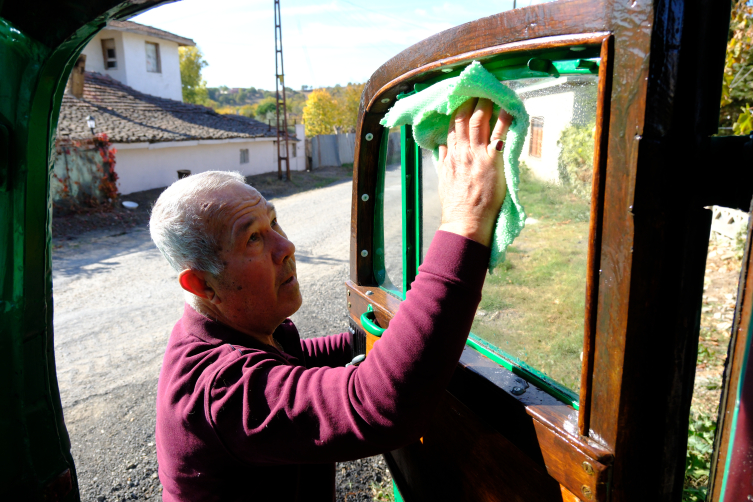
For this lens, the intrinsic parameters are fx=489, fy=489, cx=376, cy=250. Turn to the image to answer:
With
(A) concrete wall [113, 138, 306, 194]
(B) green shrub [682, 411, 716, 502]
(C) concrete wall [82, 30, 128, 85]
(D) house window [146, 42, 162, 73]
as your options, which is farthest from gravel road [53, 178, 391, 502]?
(D) house window [146, 42, 162, 73]

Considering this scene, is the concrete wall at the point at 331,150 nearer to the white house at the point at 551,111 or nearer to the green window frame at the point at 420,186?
the green window frame at the point at 420,186

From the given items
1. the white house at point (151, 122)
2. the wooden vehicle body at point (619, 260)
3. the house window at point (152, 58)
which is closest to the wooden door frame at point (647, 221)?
the wooden vehicle body at point (619, 260)

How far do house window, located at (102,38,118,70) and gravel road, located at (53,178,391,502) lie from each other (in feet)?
49.1

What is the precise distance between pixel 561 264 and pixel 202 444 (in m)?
1.05

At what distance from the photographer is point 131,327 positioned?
573cm

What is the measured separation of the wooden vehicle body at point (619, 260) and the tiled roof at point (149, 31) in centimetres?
2363

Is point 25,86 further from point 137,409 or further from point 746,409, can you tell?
point 137,409

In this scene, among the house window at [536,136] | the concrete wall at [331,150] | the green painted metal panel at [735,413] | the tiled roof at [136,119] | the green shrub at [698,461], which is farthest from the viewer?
the concrete wall at [331,150]

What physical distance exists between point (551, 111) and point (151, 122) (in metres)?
19.7

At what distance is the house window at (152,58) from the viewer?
78.0 feet

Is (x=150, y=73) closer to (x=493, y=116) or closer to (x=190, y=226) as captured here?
(x=190, y=226)

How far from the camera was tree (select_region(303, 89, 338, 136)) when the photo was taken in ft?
111

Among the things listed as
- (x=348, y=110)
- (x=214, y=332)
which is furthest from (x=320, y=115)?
(x=214, y=332)

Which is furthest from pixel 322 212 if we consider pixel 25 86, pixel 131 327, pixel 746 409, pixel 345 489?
pixel 746 409
